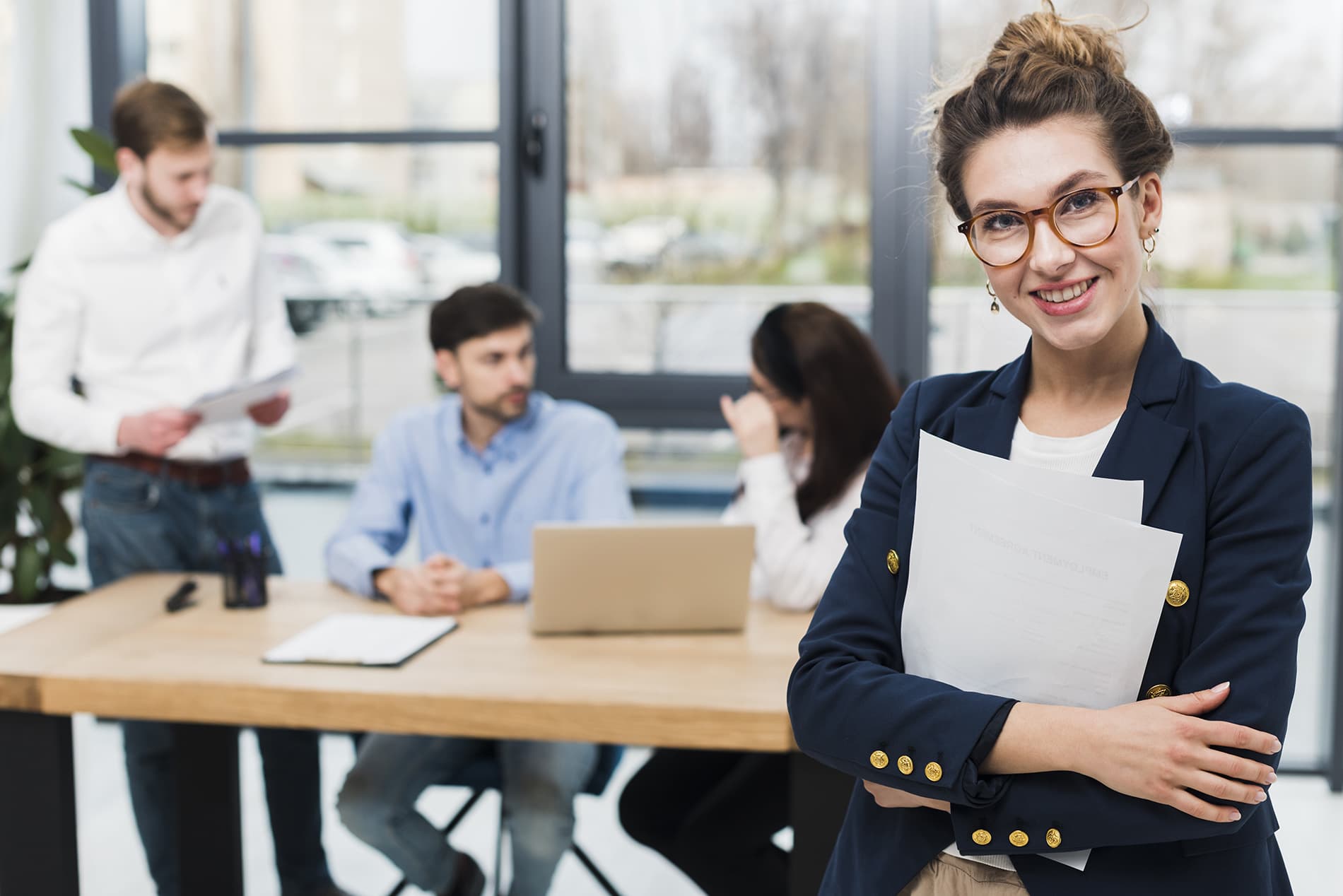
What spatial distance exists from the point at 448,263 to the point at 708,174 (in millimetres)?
823

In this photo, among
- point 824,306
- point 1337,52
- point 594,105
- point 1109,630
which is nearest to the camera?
point 1109,630

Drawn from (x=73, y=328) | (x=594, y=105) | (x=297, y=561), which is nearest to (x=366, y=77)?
(x=594, y=105)

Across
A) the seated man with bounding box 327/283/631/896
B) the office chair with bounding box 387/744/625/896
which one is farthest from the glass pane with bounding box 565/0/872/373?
the office chair with bounding box 387/744/625/896

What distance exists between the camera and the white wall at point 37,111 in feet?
12.0

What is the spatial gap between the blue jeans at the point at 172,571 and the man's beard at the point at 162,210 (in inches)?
24.0

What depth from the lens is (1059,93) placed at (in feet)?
3.29

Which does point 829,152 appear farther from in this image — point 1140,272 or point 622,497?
point 1140,272

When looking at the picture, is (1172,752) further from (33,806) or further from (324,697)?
(33,806)

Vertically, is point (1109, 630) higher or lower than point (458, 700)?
higher

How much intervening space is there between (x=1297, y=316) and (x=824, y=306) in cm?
168

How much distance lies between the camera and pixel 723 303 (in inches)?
141

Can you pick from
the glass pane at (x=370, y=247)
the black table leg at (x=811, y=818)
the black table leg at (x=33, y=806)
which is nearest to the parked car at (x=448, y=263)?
the glass pane at (x=370, y=247)

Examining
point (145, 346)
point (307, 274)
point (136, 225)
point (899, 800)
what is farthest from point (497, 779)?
point (307, 274)

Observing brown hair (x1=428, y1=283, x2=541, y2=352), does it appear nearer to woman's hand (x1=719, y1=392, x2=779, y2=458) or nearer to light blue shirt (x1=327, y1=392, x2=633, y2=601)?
light blue shirt (x1=327, y1=392, x2=633, y2=601)
